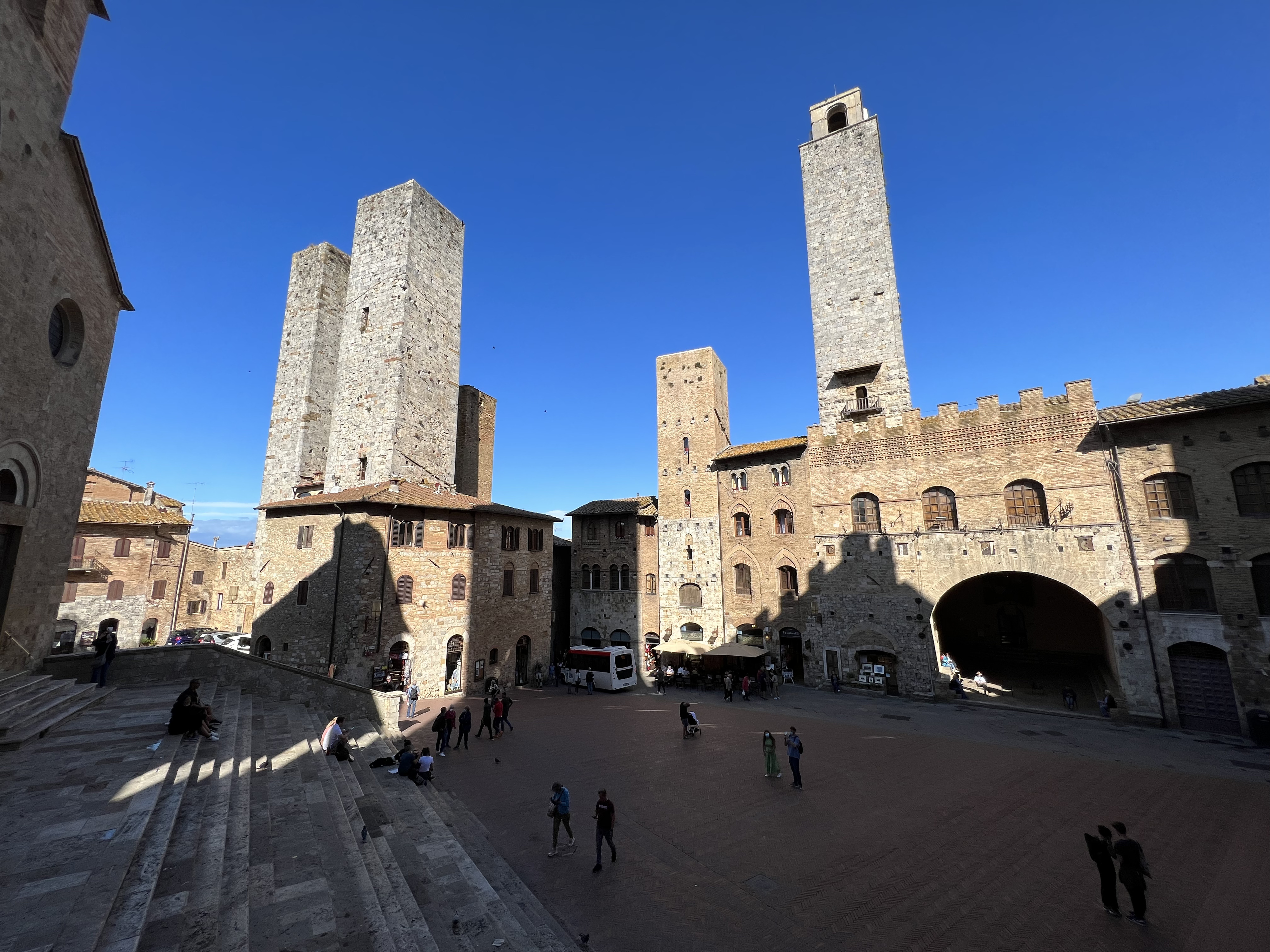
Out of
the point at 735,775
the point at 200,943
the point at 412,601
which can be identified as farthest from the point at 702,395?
the point at 200,943

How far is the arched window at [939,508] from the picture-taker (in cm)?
2272

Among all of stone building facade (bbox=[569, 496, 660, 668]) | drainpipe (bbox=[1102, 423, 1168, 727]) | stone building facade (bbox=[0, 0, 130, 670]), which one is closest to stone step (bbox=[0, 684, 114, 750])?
stone building facade (bbox=[0, 0, 130, 670])

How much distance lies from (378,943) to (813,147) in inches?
1409

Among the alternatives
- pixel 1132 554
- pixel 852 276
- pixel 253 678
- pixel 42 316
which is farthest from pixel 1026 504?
pixel 42 316

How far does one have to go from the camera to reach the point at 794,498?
87.4 feet

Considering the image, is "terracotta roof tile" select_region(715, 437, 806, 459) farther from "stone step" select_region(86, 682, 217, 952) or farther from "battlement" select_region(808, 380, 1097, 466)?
"stone step" select_region(86, 682, 217, 952)

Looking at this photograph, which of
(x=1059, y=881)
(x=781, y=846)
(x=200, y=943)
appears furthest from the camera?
(x=781, y=846)

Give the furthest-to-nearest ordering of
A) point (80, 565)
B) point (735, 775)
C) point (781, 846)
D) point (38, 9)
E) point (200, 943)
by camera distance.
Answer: point (80, 565), point (735, 775), point (38, 9), point (781, 846), point (200, 943)

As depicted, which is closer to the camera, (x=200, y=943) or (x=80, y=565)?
(x=200, y=943)

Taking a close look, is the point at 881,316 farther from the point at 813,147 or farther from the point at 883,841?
the point at 883,841

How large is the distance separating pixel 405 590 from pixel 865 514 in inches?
820

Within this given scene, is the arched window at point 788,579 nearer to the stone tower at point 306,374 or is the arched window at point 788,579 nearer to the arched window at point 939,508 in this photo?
the arched window at point 939,508

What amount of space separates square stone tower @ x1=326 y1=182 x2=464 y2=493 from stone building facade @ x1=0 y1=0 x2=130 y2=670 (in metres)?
12.1

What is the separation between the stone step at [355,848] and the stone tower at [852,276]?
2374 centimetres
